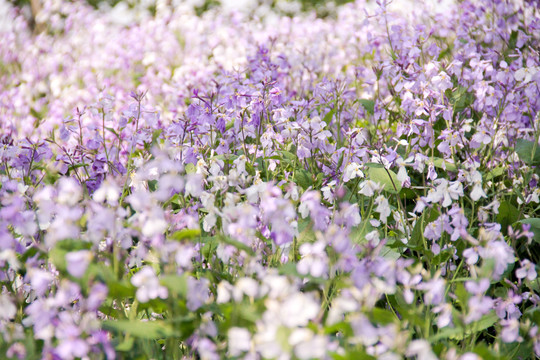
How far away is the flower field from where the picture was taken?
1193mm

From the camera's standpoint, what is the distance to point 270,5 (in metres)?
16.1

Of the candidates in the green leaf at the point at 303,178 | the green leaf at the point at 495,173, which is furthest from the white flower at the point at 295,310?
the green leaf at the point at 495,173

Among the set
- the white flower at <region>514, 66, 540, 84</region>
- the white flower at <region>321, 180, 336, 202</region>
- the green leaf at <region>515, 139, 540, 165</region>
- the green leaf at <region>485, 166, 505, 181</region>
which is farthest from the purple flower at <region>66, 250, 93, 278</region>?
the white flower at <region>514, 66, 540, 84</region>

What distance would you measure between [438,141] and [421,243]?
70cm

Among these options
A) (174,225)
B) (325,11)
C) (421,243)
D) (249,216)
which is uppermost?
(249,216)

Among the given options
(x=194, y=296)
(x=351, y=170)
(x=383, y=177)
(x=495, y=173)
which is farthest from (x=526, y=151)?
(x=194, y=296)

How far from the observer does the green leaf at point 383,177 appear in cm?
208

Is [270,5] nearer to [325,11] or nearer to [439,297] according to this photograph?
[325,11]

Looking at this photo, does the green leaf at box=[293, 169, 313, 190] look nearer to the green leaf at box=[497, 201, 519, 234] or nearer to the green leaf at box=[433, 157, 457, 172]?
the green leaf at box=[433, 157, 457, 172]

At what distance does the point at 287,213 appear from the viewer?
4.30ft

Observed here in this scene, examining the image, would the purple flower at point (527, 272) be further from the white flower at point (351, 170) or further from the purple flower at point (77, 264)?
the purple flower at point (77, 264)

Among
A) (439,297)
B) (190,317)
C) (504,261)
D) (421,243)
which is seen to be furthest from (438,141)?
(190,317)

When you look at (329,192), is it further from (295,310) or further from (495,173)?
(295,310)

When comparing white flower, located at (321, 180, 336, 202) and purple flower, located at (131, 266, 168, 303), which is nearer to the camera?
purple flower, located at (131, 266, 168, 303)
